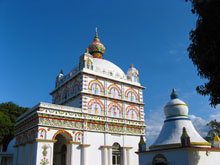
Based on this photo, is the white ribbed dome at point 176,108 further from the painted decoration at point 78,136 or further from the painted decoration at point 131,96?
the painted decoration at point 131,96

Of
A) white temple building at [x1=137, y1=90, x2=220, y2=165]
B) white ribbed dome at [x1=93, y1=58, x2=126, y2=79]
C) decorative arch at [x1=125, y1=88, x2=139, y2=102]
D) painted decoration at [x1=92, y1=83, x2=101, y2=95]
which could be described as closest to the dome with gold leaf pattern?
white ribbed dome at [x1=93, y1=58, x2=126, y2=79]

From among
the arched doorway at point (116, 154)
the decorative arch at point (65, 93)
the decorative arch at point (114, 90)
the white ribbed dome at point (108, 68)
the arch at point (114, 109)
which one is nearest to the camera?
the arched doorway at point (116, 154)

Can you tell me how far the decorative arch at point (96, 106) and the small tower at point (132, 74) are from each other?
6308 millimetres

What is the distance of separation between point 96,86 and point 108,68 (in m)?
3.86

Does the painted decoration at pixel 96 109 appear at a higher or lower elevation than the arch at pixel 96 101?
lower

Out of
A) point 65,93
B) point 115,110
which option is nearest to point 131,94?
point 115,110

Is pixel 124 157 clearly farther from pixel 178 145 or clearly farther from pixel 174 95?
pixel 178 145

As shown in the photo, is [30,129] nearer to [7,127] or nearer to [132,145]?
[132,145]

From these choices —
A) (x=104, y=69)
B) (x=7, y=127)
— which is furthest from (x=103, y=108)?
(x=7, y=127)

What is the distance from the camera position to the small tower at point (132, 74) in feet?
97.3

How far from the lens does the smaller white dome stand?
1767 centimetres

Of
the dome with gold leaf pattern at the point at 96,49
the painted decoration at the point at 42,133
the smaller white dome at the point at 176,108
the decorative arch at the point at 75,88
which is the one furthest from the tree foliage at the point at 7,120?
the smaller white dome at the point at 176,108

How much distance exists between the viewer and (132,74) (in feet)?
97.6

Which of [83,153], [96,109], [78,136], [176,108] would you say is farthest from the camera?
[96,109]
